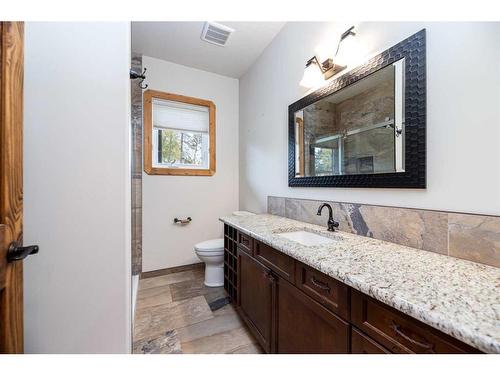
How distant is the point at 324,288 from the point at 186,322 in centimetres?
137

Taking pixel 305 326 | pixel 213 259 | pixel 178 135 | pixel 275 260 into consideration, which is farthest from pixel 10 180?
pixel 178 135

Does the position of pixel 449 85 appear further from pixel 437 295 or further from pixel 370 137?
pixel 437 295

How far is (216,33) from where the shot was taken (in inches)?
82.4

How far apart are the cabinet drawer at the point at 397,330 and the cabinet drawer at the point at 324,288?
37mm

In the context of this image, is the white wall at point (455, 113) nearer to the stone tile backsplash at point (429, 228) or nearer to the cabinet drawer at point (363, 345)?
the stone tile backsplash at point (429, 228)

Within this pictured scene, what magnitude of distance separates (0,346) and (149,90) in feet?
8.39

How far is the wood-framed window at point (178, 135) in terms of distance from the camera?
2.51m

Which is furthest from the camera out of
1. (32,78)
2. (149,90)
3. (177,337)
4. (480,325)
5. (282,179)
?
(149,90)

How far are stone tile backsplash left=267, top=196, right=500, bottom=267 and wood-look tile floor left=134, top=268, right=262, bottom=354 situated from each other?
3.64 ft

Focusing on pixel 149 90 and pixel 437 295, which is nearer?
pixel 437 295

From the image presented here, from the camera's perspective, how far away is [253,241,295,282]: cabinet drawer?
3.45 feet

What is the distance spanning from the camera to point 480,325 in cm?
47

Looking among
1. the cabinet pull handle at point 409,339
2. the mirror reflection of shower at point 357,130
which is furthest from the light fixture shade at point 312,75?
the cabinet pull handle at point 409,339
